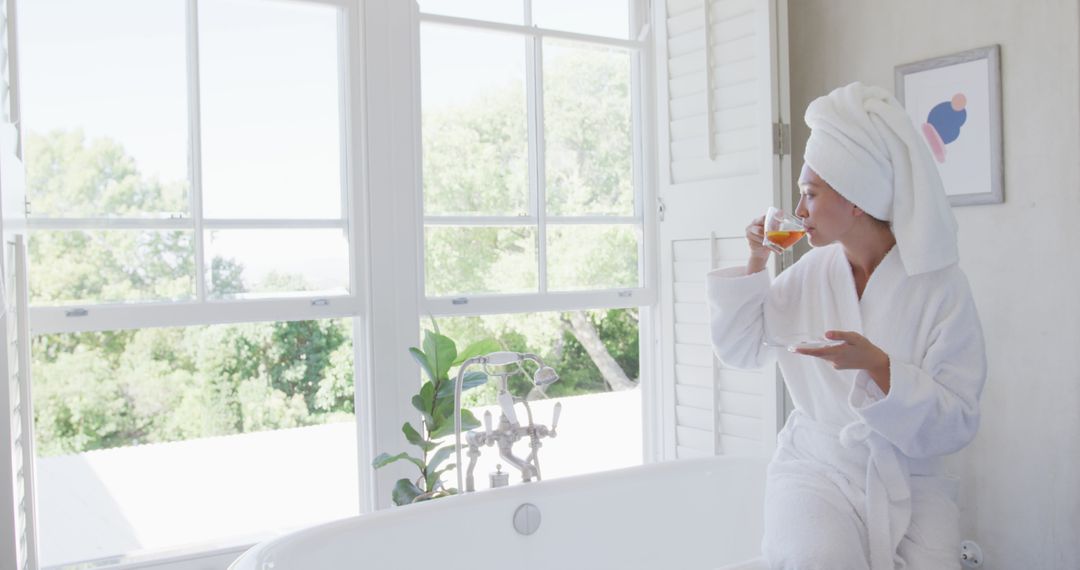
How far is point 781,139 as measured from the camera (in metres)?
2.70

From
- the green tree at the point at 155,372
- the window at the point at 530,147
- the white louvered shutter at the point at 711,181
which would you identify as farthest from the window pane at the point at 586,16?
the green tree at the point at 155,372

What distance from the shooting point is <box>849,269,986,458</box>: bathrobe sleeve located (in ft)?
5.31

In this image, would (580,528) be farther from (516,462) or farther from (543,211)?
(543,211)

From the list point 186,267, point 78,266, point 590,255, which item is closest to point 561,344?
point 590,255

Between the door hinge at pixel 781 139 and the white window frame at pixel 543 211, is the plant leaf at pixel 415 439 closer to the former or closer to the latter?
the white window frame at pixel 543 211

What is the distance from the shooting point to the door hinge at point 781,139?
2686 mm

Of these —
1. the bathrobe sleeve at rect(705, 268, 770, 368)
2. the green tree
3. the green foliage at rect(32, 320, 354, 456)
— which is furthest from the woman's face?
the green foliage at rect(32, 320, 354, 456)

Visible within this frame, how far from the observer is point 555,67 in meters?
4.00

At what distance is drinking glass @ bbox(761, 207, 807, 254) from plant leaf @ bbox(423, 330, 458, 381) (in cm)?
103

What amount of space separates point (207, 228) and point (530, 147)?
1.10 m

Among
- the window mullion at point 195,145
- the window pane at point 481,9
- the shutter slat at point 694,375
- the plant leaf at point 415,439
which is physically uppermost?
the window pane at point 481,9

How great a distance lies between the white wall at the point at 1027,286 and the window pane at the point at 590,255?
133 cm

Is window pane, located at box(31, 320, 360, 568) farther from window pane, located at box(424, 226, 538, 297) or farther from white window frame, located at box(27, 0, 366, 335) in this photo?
white window frame, located at box(27, 0, 366, 335)

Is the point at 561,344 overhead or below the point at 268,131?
below
